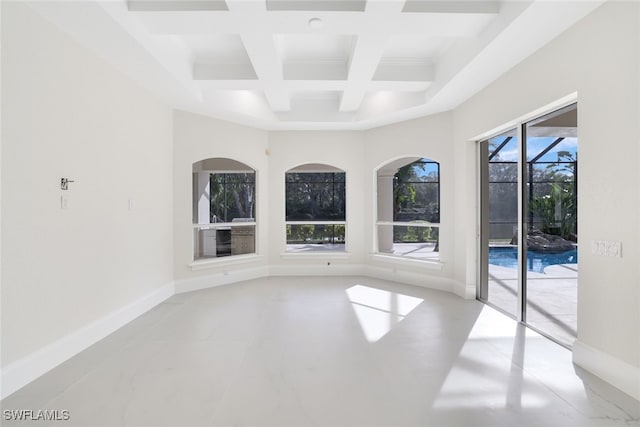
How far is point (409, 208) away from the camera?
226 inches

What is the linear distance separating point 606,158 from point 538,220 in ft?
3.43

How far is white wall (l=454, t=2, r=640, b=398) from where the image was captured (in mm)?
2309

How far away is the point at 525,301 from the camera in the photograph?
3682 millimetres

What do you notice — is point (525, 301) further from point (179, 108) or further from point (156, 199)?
point (179, 108)

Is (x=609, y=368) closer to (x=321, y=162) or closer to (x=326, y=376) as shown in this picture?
(x=326, y=376)

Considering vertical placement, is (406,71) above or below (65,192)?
above

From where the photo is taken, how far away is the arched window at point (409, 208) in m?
5.45

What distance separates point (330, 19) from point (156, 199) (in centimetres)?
316

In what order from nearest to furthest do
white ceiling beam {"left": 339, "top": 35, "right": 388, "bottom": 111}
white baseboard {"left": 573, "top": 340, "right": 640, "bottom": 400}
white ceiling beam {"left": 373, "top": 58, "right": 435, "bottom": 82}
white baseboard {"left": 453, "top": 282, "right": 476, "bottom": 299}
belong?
white baseboard {"left": 573, "top": 340, "right": 640, "bottom": 400}
white ceiling beam {"left": 339, "top": 35, "right": 388, "bottom": 111}
white ceiling beam {"left": 373, "top": 58, "right": 435, "bottom": 82}
white baseboard {"left": 453, "top": 282, "right": 476, "bottom": 299}

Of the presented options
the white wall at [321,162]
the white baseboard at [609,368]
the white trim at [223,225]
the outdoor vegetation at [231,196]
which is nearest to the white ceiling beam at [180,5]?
the outdoor vegetation at [231,196]

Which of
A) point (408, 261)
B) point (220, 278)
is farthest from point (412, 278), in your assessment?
point (220, 278)

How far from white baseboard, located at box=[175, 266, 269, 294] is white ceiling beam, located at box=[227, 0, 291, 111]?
2854 millimetres

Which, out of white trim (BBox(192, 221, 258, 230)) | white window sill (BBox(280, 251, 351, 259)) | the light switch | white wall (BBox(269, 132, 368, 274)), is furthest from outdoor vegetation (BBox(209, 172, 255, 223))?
the light switch

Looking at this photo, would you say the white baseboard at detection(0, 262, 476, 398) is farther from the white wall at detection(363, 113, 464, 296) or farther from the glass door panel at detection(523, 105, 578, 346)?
the glass door panel at detection(523, 105, 578, 346)
